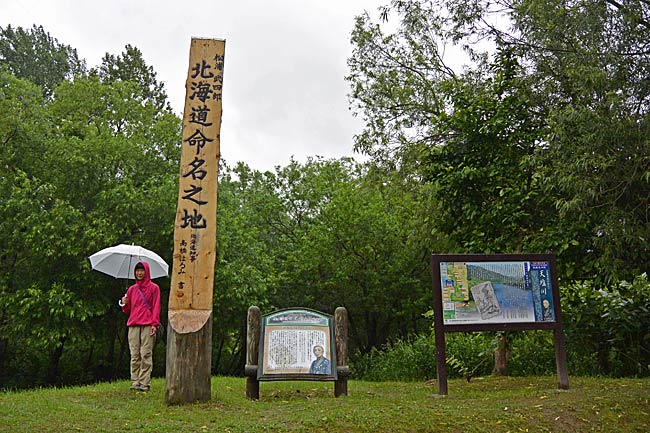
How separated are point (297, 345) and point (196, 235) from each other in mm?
1957

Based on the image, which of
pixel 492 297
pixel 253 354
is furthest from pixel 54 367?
pixel 492 297

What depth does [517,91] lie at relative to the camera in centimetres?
1085

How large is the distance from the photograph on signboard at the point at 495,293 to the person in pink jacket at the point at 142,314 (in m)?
3.89

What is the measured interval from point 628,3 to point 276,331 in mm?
5928

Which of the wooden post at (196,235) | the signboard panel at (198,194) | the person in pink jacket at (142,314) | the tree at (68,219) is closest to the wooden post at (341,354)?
the wooden post at (196,235)

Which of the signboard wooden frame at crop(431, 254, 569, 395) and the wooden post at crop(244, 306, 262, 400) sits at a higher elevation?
the signboard wooden frame at crop(431, 254, 569, 395)

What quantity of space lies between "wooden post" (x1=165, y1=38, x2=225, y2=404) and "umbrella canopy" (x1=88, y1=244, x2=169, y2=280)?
6.20 feet

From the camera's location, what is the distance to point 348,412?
630 cm

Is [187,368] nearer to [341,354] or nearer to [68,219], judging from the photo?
[341,354]

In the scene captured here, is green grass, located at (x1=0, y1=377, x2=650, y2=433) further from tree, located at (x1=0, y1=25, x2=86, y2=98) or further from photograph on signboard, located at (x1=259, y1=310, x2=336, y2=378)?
tree, located at (x1=0, y1=25, x2=86, y2=98)

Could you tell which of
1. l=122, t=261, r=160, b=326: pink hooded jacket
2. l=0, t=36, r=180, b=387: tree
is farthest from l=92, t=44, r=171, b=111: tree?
l=122, t=261, r=160, b=326: pink hooded jacket

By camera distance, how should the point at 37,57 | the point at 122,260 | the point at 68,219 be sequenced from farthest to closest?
the point at 37,57 < the point at 68,219 < the point at 122,260

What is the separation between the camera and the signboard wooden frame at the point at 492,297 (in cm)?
769

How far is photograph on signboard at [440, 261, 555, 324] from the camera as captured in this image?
304 inches
